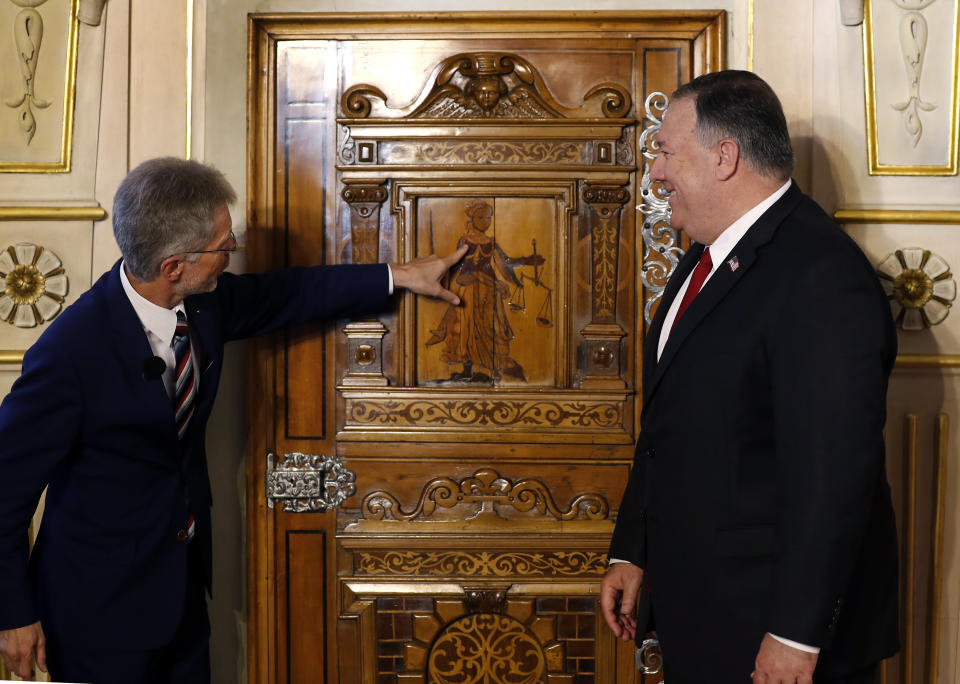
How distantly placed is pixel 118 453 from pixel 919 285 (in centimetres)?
188

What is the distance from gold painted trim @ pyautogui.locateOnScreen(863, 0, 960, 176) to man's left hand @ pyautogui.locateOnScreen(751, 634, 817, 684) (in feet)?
4.05

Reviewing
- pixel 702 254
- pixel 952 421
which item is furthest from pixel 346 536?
pixel 952 421

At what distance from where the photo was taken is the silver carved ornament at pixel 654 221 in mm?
2201

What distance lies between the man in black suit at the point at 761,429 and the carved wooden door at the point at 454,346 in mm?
515

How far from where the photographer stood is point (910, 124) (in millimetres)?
2123

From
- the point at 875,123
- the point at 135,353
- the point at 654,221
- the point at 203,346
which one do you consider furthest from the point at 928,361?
the point at 135,353

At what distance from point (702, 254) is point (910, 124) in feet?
2.47

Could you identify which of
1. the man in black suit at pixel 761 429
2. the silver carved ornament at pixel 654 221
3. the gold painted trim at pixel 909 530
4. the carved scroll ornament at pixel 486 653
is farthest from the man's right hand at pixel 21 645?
the gold painted trim at pixel 909 530

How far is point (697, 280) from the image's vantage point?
1.74m

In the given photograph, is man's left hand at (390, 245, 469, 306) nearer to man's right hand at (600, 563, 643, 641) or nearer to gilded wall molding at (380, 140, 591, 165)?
gilded wall molding at (380, 140, 591, 165)

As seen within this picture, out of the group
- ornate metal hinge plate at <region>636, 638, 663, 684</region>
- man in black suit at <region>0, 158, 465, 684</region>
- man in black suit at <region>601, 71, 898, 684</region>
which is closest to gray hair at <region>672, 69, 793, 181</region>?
man in black suit at <region>601, 71, 898, 684</region>

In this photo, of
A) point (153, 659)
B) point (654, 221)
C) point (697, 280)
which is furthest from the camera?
point (654, 221)

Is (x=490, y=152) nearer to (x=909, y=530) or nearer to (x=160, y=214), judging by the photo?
(x=160, y=214)

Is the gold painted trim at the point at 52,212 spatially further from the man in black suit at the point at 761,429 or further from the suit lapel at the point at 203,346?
the man in black suit at the point at 761,429
